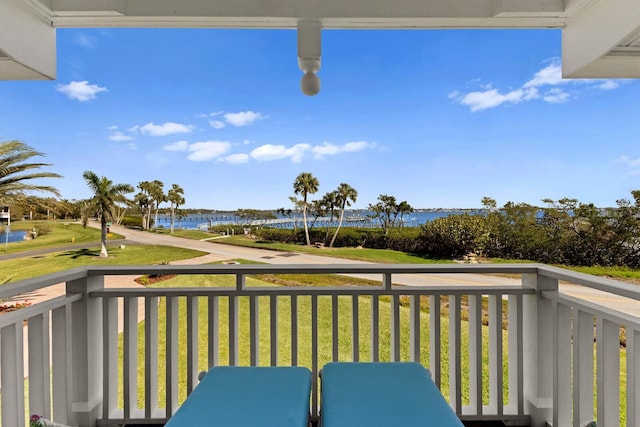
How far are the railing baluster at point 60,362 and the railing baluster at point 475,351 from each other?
7.24 feet

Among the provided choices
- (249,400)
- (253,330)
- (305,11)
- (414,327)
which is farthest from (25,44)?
(414,327)

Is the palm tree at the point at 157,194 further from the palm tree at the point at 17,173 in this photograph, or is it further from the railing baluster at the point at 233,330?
the railing baluster at the point at 233,330

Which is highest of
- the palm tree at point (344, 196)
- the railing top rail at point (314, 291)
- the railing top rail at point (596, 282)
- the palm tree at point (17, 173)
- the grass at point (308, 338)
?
the palm tree at point (17, 173)

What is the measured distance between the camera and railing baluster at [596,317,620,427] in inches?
52.9

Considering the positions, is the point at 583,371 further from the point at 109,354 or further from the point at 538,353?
the point at 109,354

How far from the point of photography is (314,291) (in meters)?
1.81

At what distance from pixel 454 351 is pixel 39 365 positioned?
2159 millimetres

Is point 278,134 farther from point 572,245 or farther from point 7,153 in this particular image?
point 572,245

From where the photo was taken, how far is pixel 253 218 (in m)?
3.08

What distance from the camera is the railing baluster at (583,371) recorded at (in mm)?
1493

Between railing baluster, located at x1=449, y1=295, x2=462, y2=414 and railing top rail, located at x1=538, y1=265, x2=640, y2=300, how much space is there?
492mm

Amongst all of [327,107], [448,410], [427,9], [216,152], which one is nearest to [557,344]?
[448,410]

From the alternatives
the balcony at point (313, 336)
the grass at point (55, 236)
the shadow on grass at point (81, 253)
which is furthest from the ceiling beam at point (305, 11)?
the shadow on grass at point (81, 253)

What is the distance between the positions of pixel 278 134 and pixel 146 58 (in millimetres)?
1483
